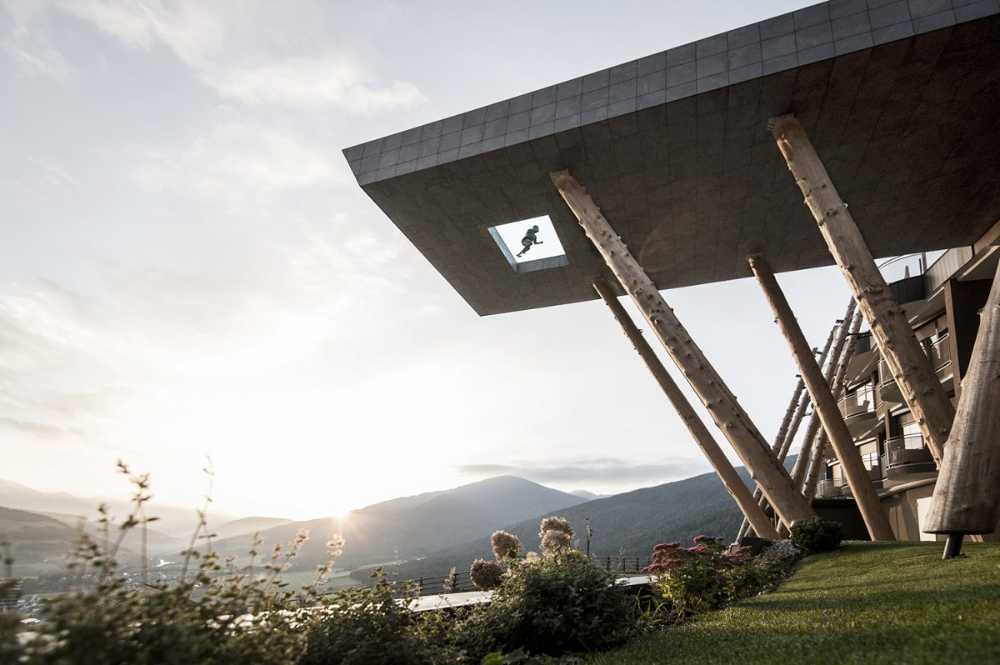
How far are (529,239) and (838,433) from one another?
372 inches

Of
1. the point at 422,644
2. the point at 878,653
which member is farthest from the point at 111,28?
the point at 878,653

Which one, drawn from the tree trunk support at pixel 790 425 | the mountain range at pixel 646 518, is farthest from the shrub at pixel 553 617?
the mountain range at pixel 646 518

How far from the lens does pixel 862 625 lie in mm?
5410

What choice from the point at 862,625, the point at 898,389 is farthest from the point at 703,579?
the point at 898,389

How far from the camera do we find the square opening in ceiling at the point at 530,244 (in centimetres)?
1639

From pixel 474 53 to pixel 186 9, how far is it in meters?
5.10

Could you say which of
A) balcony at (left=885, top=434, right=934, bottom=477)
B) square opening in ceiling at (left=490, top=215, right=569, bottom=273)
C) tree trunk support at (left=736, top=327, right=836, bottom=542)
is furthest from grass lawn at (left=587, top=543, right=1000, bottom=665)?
balcony at (left=885, top=434, right=934, bottom=477)

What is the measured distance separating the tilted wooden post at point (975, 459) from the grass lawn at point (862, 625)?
603 mm

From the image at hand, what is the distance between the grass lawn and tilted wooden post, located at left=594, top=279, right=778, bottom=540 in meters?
6.00

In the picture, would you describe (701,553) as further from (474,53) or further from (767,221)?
(474,53)

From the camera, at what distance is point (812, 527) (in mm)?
13516

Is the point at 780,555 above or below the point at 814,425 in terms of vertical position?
below

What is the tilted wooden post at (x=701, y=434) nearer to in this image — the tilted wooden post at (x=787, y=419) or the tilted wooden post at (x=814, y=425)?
the tilted wooden post at (x=814, y=425)

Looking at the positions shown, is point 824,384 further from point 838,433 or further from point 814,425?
point 814,425
